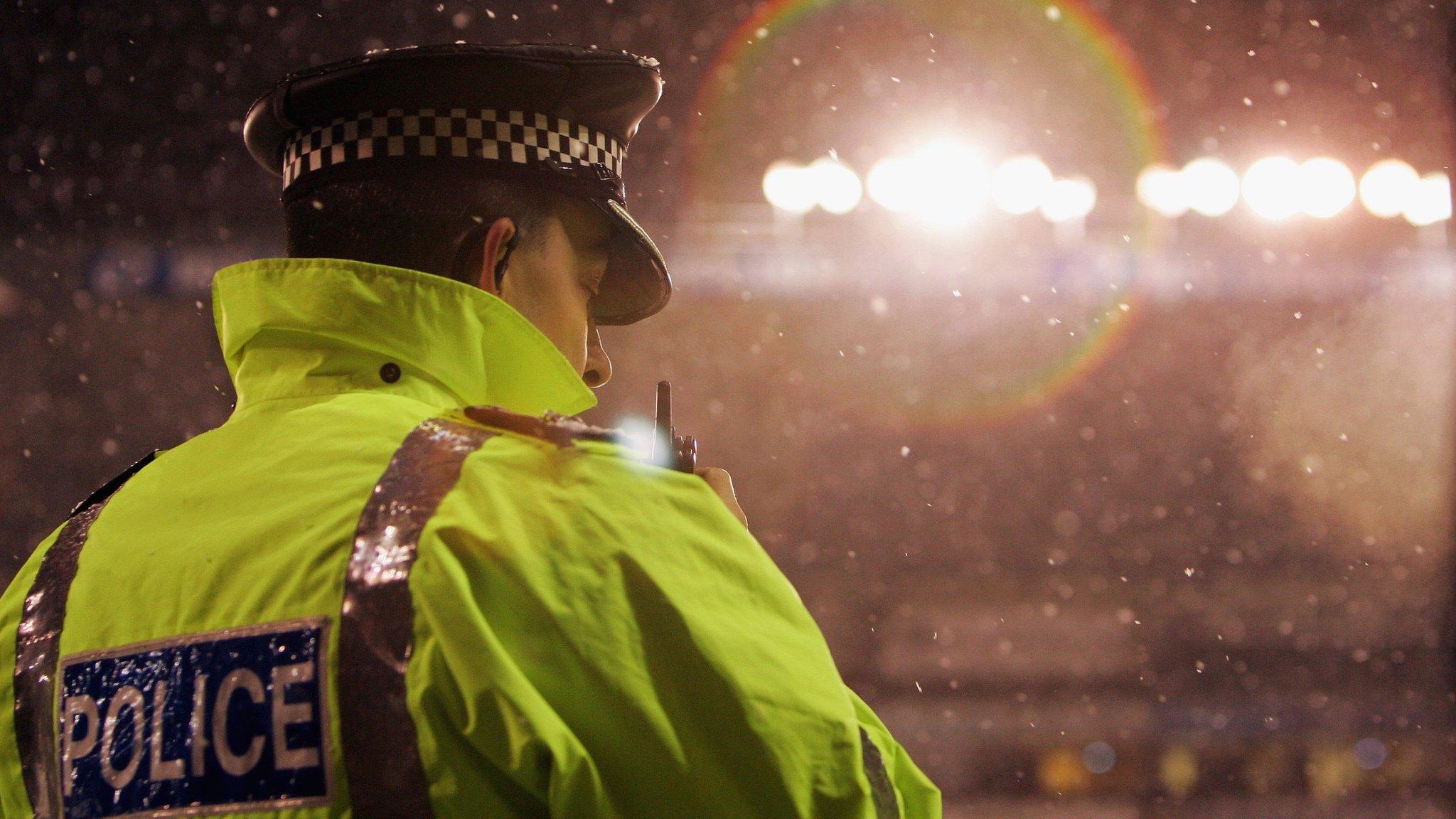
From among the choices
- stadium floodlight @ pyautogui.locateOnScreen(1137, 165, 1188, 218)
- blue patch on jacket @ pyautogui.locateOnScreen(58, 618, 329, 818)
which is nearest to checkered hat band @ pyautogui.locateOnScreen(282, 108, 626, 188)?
blue patch on jacket @ pyautogui.locateOnScreen(58, 618, 329, 818)

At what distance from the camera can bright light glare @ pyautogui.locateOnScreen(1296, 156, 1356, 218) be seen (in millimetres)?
4352

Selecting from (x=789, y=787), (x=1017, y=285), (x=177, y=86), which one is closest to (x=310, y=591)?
(x=789, y=787)


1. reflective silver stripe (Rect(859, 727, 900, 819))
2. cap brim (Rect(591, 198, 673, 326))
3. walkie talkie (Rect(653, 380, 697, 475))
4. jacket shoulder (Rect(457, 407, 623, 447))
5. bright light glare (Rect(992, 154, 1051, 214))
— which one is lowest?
reflective silver stripe (Rect(859, 727, 900, 819))

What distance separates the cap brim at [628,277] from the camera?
861 millimetres

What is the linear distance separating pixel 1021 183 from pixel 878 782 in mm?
4079

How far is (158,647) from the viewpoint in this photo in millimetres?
612

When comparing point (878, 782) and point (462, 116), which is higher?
point (462, 116)

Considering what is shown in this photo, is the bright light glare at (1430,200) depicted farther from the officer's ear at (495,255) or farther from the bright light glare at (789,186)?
the officer's ear at (495,255)

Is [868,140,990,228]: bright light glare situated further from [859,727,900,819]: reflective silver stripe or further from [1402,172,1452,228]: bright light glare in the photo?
[859,727,900,819]: reflective silver stripe

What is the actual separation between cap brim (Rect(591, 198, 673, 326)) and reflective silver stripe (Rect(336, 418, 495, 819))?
33 centimetres

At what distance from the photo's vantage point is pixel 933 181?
14.6 ft

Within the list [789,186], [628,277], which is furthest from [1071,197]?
[628,277]

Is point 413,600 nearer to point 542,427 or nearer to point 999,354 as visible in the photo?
point 542,427

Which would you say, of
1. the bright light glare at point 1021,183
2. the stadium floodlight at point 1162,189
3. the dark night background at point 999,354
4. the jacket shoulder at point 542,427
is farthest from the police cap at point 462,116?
the stadium floodlight at point 1162,189
